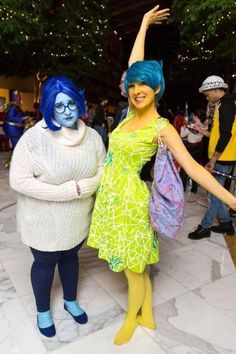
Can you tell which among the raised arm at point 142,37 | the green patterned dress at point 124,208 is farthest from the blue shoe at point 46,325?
the raised arm at point 142,37

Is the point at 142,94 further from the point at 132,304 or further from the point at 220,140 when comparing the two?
the point at 220,140

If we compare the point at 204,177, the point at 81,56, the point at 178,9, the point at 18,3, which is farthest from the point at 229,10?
the point at 81,56

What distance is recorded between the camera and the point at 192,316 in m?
1.97

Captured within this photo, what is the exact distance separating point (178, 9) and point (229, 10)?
1375 millimetres

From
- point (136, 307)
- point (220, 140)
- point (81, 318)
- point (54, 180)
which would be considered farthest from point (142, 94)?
point (220, 140)

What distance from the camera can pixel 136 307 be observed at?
178 centimetres

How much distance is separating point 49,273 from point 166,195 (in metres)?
0.82

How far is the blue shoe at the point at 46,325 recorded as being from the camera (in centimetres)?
175

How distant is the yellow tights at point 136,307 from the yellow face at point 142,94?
3.10 feet

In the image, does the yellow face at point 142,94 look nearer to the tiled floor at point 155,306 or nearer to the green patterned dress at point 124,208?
the green patterned dress at point 124,208

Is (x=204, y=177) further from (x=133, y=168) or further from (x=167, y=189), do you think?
(x=133, y=168)

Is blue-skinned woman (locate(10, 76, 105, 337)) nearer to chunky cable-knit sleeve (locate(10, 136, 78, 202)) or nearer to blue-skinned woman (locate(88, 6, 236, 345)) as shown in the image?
chunky cable-knit sleeve (locate(10, 136, 78, 202))

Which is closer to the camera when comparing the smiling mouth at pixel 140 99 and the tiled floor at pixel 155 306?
the smiling mouth at pixel 140 99

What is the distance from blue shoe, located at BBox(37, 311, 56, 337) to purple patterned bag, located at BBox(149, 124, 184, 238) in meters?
0.90
